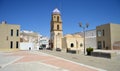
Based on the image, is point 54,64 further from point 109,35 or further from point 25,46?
point 25,46

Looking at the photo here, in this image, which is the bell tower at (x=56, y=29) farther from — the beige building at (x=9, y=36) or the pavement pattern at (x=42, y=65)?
the pavement pattern at (x=42, y=65)

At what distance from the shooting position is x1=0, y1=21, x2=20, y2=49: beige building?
120ft

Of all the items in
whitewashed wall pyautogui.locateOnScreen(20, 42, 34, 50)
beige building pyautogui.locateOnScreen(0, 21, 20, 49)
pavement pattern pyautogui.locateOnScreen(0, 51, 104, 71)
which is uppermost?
beige building pyautogui.locateOnScreen(0, 21, 20, 49)

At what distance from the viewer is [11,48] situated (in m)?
37.4

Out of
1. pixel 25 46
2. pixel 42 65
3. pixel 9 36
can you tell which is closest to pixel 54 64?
pixel 42 65

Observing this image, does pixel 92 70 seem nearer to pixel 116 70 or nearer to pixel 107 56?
pixel 116 70

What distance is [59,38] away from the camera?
59844 millimetres

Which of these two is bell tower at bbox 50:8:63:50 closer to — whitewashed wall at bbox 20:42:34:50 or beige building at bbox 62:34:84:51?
beige building at bbox 62:34:84:51

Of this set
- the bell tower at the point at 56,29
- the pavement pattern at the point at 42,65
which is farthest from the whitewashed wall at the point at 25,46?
the pavement pattern at the point at 42,65

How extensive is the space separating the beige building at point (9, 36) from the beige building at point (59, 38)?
72.6 feet

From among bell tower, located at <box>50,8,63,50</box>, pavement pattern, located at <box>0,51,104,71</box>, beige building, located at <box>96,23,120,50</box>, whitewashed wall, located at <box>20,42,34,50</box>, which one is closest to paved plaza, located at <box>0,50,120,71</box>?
pavement pattern, located at <box>0,51,104,71</box>

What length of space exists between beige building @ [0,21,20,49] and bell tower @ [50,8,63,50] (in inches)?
866

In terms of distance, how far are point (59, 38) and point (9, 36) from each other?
84.6 feet

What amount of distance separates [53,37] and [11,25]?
2363cm
